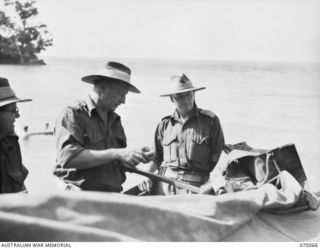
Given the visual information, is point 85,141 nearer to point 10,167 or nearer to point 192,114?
point 10,167

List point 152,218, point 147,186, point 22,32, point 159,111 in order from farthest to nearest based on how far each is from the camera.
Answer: point 159,111 → point 22,32 → point 147,186 → point 152,218

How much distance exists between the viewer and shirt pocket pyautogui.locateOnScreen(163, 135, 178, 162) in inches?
153

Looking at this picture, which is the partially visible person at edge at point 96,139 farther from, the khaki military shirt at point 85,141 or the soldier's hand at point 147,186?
the soldier's hand at point 147,186

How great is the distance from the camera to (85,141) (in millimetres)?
3016

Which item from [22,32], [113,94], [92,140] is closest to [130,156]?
[92,140]

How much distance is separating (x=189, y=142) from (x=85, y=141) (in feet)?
3.83

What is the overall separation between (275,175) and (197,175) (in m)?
0.90

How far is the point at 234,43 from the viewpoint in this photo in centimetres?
671

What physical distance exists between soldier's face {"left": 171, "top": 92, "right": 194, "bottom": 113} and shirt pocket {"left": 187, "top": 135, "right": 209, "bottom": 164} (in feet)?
0.91

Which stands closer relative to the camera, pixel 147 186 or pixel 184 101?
pixel 147 186

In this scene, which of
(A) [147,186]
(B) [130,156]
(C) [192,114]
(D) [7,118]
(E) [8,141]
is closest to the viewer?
(B) [130,156]

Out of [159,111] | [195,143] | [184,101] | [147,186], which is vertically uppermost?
[184,101]

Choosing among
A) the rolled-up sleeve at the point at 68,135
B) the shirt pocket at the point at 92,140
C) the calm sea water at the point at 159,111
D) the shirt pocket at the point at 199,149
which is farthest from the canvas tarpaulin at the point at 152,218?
the calm sea water at the point at 159,111

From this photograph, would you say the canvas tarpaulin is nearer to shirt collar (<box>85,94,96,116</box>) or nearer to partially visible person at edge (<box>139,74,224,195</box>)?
shirt collar (<box>85,94,96,116</box>)
